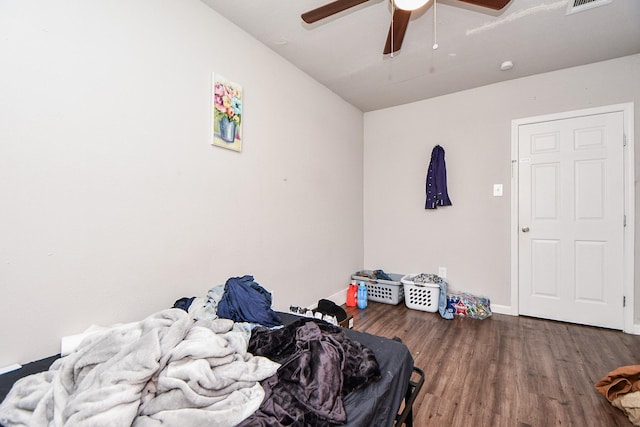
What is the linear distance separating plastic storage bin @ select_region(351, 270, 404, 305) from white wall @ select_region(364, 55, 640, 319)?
0.36m

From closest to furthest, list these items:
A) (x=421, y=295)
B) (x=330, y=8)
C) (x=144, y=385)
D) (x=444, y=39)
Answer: (x=144, y=385)
(x=330, y=8)
(x=444, y=39)
(x=421, y=295)

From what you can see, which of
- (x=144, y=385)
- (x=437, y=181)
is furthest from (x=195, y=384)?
(x=437, y=181)

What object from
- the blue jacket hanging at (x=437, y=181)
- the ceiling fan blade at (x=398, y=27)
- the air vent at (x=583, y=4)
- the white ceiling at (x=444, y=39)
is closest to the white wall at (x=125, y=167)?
the white ceiling at (x=444, y=39)

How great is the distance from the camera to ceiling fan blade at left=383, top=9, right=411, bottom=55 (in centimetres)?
171

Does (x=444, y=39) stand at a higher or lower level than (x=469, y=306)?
higher

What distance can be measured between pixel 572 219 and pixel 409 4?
2.68 metres

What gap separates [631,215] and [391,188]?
228 centimetres

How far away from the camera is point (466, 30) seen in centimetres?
220

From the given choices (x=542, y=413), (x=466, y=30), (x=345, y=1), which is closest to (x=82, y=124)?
(x=345, y=1)

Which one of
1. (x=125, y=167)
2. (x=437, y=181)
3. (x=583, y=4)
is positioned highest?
(x=583, y=4)

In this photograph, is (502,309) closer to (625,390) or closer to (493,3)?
(625,390)

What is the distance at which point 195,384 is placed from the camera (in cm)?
84

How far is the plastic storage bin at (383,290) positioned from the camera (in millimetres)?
3400

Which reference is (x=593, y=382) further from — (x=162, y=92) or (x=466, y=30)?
(x=162, y=92)
